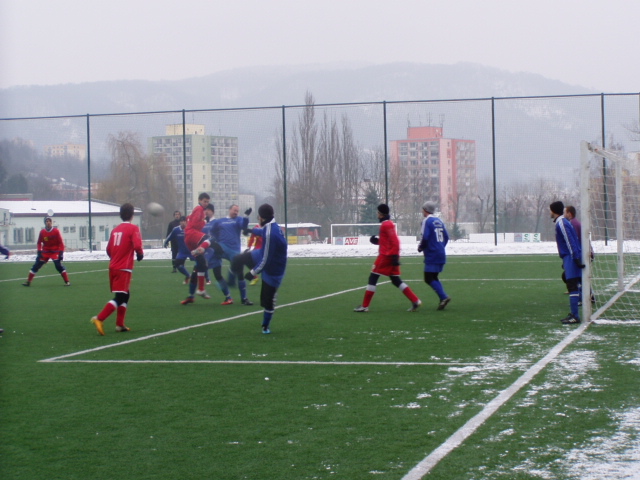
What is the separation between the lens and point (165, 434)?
20.5 ft

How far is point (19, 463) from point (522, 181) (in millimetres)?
35052

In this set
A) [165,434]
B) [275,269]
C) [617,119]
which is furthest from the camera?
[617,119]

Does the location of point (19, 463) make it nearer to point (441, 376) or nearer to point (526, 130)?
point (441, 376)

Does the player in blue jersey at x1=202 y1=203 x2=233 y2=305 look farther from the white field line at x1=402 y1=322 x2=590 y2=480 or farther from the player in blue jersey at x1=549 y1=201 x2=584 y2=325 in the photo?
the white field line at x1=402 y1=322 x2=590 y2=480

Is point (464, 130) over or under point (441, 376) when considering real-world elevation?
over

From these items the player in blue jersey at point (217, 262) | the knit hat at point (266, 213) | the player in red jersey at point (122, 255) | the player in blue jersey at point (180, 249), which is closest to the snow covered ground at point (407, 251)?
the player in blue jersey at point (180, 249)

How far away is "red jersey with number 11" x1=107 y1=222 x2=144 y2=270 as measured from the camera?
38.5 feet

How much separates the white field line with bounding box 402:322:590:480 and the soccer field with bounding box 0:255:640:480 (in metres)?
0.02

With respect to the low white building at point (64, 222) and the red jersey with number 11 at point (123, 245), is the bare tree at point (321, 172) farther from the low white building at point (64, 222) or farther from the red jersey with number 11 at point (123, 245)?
the red jersey with number 11 at point (123, 245)

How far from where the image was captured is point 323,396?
743 centimetres

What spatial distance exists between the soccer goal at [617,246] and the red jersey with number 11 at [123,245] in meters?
6.25

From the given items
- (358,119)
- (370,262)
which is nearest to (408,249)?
(370,262)

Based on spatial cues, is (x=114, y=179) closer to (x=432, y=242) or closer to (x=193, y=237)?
(x=193, y=237)

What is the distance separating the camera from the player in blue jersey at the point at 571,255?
11.8 meters
